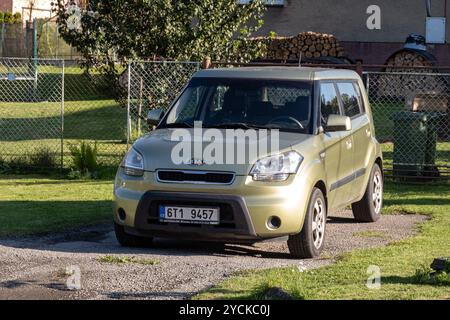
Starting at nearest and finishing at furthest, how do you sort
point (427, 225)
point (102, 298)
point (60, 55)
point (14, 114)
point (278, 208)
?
point (102, 298) < point (278, 208) < point (427, 225) < point (14, 114) < point (60, 55)

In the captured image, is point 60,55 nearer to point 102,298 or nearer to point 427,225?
point 427,225

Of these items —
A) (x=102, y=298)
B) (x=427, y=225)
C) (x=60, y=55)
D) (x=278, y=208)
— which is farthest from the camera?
(x=60, y=55)

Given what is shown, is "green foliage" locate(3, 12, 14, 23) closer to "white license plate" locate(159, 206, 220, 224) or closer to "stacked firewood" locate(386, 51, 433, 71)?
"stacked firewood" locate(386, 51, 433, 71)

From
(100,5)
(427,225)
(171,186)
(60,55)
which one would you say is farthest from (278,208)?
(60,55)

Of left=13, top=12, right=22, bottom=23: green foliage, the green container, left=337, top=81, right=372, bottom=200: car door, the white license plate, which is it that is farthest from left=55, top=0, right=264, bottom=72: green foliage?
left=13, top=12, right=22, bottom=23: green foliage

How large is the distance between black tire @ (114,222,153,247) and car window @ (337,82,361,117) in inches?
112

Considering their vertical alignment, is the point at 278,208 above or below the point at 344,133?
below

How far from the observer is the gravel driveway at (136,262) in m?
7.98

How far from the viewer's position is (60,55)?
147ft

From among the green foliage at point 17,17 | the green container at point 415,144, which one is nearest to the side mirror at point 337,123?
the green container at point 415,144

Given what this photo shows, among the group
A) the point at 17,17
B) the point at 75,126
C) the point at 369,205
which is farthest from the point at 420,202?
the point at 17,17

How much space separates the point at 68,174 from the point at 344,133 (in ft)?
20.3

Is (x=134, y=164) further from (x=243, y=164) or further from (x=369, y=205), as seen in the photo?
(x=369, y=205)

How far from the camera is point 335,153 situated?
34.6 ft
